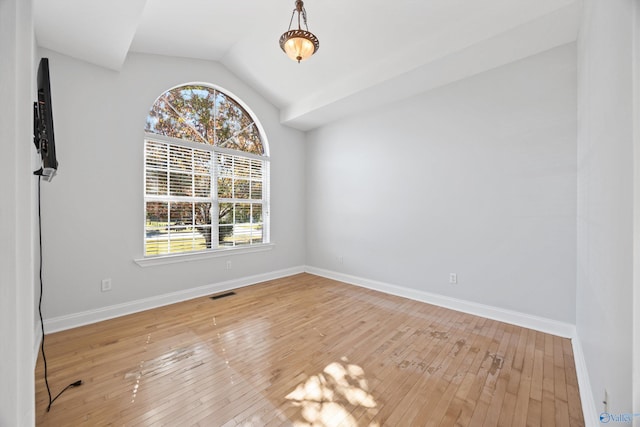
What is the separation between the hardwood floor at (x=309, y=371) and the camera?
61.5 inches

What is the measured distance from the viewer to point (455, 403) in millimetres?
1658

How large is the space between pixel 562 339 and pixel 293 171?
4267 mm

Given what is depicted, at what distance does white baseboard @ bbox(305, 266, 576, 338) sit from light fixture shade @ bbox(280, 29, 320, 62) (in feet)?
→ 10.4

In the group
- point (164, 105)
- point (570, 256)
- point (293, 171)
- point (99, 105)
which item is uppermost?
point (164, 105)

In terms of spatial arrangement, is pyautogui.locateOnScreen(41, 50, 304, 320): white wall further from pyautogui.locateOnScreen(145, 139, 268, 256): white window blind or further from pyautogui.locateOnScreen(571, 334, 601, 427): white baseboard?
pyautogui.locateOnScreen(571, 334, 601, 427): white baseboard

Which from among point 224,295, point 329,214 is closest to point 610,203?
point 329,214

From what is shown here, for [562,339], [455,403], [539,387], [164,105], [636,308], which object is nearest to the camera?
[636,308]

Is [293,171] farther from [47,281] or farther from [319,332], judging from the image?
[47,281]

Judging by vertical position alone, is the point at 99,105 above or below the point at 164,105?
below

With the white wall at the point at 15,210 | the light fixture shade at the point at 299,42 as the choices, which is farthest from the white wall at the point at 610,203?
the light fixture shade at the point at 299,42

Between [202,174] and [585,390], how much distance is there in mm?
4378

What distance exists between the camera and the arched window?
10.9ft

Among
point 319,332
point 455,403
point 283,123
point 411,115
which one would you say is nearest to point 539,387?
point 455,403

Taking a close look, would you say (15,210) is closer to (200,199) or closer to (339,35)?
(200,199)
